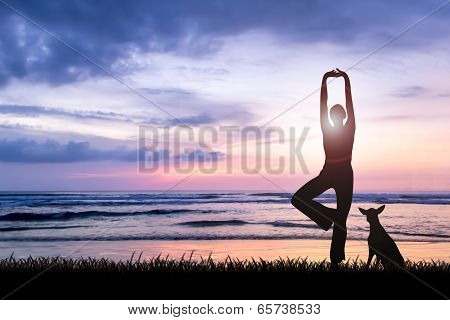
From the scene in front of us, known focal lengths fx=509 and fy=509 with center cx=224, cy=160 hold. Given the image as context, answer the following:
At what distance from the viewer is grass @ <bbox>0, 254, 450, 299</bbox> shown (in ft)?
23.6

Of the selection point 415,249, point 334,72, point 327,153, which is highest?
point 334,72

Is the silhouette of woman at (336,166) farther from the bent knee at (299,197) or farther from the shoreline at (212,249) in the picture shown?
the shoreline at (212,249)

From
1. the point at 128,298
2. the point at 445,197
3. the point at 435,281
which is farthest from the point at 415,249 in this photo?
the point at 445,197

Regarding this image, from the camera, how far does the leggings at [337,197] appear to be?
322 inches

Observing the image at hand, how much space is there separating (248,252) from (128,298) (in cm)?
727

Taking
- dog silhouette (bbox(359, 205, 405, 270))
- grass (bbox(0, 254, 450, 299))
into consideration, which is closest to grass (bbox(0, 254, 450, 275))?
grass (bbox(0, 254, 450, 299))

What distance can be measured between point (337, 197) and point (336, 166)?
20.6 inches

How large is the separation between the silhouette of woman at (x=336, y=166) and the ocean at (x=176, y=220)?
9808 mm

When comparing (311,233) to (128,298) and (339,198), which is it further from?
(128,298)

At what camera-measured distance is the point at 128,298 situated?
716 cm

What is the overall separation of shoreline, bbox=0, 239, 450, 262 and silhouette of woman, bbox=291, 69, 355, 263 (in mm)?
4585

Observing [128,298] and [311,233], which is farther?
[311,233]

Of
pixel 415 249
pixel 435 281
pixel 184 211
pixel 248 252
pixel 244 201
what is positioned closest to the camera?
pixel 435 281

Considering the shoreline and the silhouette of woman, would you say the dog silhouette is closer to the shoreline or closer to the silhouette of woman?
the silhouette of woman
